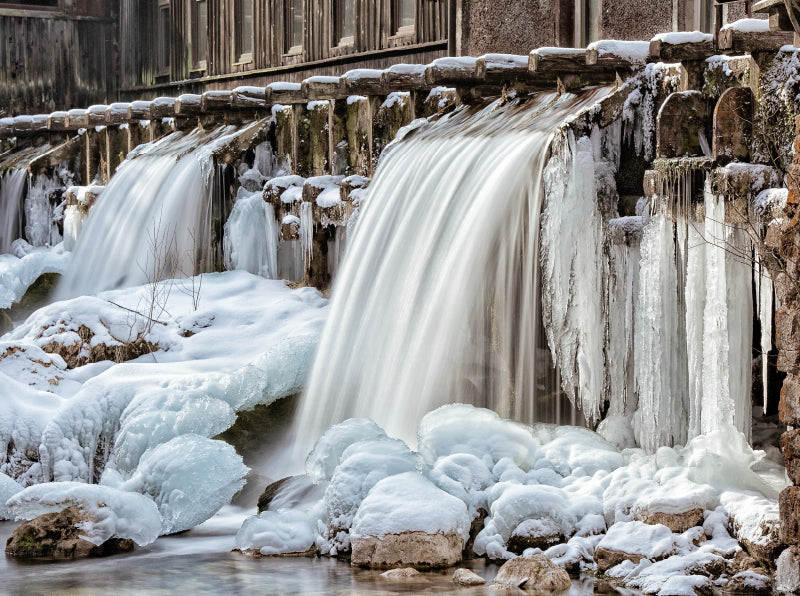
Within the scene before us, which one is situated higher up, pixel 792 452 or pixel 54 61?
pixel 54 61

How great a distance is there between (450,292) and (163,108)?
351 inches

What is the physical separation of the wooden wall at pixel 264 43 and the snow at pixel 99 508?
346 inches

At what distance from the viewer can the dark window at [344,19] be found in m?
18.5

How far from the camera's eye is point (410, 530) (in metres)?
7.26

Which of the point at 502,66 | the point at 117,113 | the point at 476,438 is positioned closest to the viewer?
the point at 476,438

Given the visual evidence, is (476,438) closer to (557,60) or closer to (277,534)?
(277,534)

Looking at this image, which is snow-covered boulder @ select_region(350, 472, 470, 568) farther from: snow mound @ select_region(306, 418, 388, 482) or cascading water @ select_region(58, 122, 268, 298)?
cascading water @ select_region(58, 122, 268, 298)

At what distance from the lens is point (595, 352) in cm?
899

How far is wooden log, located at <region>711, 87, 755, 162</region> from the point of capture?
8.09 m

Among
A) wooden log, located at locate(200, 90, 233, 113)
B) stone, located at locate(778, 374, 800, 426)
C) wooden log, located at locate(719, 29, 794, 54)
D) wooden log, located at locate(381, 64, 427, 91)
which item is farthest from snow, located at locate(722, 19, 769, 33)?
wooden log, located at locate(200, 90, 233, 113)

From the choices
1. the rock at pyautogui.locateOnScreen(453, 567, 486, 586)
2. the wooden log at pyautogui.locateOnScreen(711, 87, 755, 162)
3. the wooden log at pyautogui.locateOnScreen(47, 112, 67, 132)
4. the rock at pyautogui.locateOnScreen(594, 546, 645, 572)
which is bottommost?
the rock at pyautogui.locateOnScreen(453, 567, 486, 586)

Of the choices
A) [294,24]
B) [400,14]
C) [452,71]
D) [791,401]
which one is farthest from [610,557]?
[294,24]

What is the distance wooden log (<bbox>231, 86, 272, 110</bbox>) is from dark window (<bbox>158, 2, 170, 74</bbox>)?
9.65m

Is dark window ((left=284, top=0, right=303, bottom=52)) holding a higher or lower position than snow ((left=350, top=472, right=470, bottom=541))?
higher
